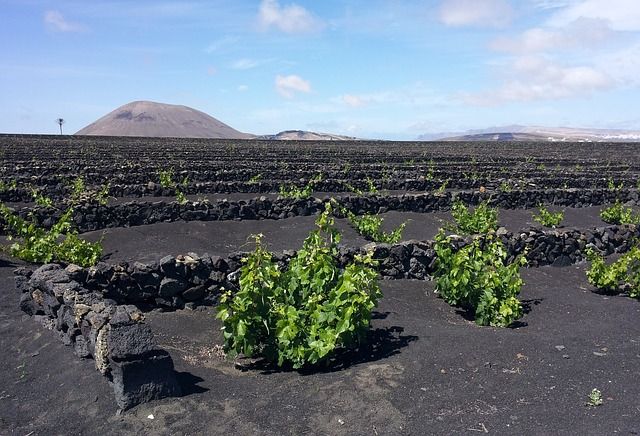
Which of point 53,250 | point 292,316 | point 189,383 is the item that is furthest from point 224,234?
point 189,383

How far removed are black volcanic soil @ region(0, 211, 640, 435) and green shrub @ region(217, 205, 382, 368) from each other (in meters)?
0.29

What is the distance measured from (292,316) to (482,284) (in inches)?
160

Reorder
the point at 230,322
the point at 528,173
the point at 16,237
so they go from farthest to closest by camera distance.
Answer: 1. the point at 528,173
2. the point at 16,237
3. the point at 230,322

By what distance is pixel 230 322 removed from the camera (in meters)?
7.09

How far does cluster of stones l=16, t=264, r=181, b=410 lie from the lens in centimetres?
595

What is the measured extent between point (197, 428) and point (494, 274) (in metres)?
5.78

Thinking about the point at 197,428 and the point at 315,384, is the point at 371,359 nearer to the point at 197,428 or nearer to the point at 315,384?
the point at 315,384

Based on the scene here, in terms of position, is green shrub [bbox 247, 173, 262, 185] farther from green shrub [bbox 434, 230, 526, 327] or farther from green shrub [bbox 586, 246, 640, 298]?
green shrub [bbox 586, 246, 640, 298]

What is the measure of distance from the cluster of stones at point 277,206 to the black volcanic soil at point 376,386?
8.89m

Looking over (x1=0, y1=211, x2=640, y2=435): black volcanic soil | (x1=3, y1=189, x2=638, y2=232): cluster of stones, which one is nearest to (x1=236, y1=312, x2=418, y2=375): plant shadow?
(x1=0, y1=211, x2=640, y2=435): black volcanic soil

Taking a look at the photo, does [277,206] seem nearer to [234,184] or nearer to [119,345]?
[234,184]

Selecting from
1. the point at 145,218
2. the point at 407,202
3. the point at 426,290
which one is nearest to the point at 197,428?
the point at 426,290

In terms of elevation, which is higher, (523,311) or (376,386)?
(376,386)

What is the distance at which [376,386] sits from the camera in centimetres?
643
